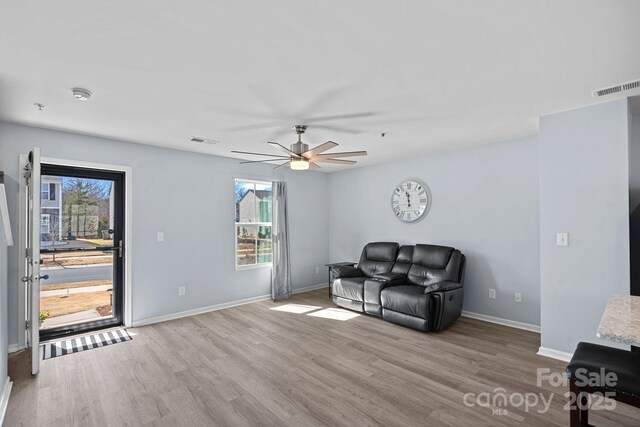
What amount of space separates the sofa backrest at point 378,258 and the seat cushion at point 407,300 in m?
0.73

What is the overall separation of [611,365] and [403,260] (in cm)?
333

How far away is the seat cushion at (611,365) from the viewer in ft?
4.95

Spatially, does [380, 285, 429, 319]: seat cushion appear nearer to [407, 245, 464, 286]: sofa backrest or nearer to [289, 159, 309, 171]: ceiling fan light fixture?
[407, 245, 464, 286]: sofa backrest

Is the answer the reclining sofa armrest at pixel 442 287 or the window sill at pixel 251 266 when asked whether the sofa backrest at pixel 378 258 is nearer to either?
the reclining sofa armrest at pixel 442 287

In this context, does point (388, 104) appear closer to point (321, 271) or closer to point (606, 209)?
point (606, 209)

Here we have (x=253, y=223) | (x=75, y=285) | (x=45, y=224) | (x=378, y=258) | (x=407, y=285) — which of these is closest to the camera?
(x=45, y=224)

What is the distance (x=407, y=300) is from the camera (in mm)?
3902

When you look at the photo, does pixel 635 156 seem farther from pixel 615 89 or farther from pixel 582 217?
pixel 615 89

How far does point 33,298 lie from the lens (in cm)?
272

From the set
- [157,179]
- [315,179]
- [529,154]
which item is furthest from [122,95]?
[529,154]

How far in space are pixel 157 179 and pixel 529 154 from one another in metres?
5.10

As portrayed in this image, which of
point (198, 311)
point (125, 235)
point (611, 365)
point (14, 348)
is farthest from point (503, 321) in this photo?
point (14, 348)

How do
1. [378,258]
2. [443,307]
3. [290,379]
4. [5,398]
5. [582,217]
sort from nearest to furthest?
[5,398], [290,379], [582,217], [443,307], [378,258]

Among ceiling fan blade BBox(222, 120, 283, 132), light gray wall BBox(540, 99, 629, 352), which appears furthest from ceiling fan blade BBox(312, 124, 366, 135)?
light gray wall BBox(540, 99, 629, 352)
